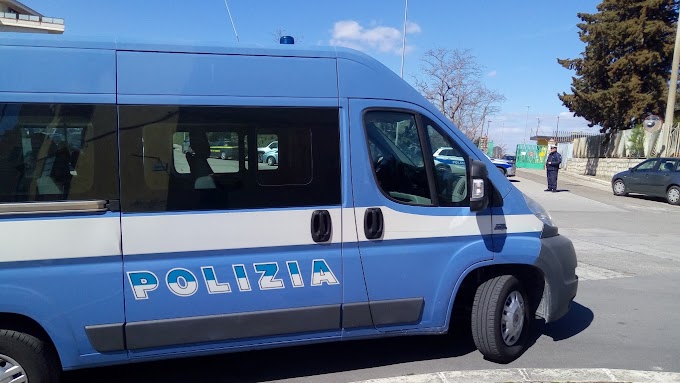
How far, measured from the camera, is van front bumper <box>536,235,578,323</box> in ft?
13.2

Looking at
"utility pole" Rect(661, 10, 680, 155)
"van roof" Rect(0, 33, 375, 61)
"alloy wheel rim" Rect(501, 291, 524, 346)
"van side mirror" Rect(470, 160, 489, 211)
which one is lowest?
"alloy wheel rim" Rect(501, 291, 524, 346)

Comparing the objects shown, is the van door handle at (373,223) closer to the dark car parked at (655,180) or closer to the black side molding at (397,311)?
the black side molding at (397,311)

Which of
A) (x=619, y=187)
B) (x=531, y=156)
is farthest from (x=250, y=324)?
(x=531, y=156)

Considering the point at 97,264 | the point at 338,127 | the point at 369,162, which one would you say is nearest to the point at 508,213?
the point at 369,162

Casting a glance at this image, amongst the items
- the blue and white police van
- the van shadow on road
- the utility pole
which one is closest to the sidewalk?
the utility pole

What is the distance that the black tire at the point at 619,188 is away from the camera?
1962cm

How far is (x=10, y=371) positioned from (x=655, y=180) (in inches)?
801

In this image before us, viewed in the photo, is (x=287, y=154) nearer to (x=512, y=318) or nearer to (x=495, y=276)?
(x=495, y=276)

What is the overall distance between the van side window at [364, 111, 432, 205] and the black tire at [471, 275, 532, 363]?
0.93m

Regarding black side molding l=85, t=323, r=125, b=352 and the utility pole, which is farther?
the utility pole

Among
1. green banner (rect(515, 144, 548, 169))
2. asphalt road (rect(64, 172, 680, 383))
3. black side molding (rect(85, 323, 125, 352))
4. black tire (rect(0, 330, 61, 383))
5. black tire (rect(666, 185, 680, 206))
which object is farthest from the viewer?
green banner (rect(515, 144, 548, 169))

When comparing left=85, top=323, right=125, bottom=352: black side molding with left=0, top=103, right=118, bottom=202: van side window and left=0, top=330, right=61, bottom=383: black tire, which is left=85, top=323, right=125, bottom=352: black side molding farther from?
left=0, top=103, right=118, bottom=202: van side window

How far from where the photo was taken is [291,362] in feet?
13.5

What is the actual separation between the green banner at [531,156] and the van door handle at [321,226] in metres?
40.8
